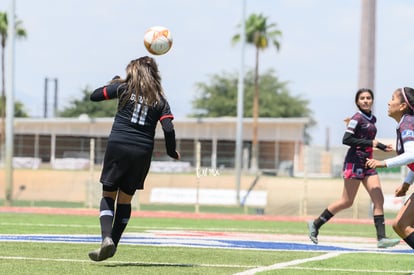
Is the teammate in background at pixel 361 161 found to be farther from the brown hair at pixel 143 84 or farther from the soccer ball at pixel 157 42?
the brown hair at pixel 143 84

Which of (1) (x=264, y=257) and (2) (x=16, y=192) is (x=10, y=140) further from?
(1) (x=264, y=257)

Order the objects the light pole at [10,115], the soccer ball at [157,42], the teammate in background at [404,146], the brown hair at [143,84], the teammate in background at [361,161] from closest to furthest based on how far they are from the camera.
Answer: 1. the teammate in background at [404,146]
2. the brown hair at [143,84]
3. the soccer ball at [157,42]
4. the teammate in background at [361,161]
5. the light pole at [10,115]

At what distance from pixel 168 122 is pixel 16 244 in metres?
3.04

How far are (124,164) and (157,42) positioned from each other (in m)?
1.70

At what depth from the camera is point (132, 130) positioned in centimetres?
932

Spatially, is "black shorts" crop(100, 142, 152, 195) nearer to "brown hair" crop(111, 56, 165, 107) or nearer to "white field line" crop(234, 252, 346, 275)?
"brown hair" crop(111, 56, 165, 107)

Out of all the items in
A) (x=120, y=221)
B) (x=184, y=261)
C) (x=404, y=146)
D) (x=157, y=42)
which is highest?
(x=157, y=42)

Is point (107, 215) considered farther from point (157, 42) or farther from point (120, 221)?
point (157, 42)

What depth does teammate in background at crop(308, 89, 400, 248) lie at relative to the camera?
12.8 metres

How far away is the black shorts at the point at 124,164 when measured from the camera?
9227 millimetres

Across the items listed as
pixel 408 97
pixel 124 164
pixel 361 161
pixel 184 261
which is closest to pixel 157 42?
pixel 124 164

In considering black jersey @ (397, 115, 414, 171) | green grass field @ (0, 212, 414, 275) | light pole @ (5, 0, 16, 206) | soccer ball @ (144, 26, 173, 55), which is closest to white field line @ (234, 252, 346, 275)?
green grass field @ (0, 212, 414, 275)

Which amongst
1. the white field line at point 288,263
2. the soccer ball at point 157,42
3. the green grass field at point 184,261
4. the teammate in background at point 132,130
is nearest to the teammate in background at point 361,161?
the green grass field at point 184,261

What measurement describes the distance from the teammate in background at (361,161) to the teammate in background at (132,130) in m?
4.06
